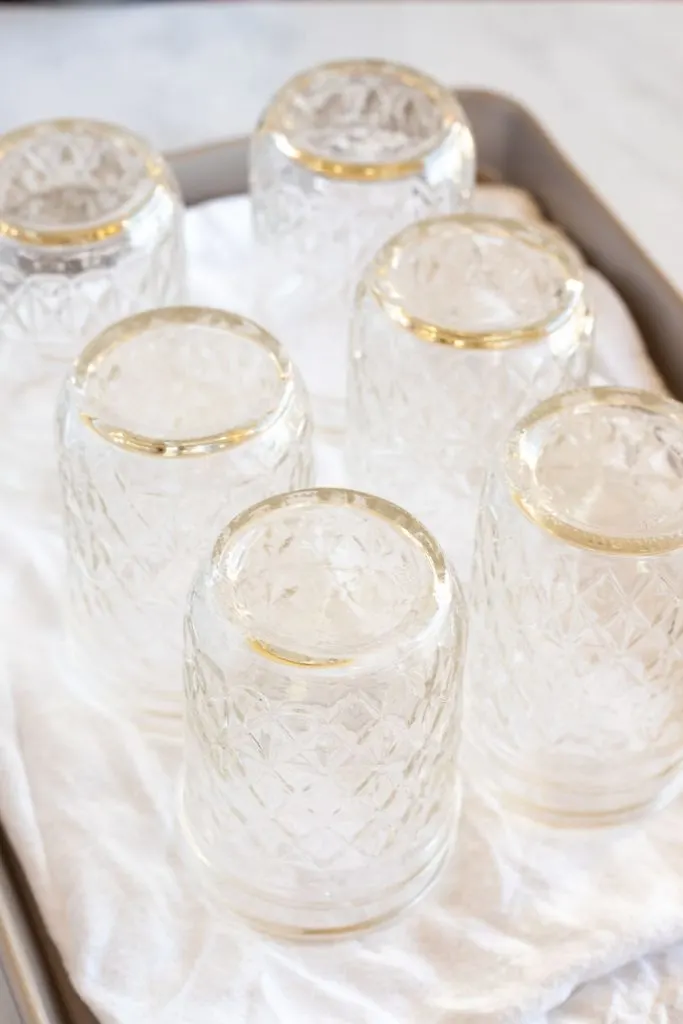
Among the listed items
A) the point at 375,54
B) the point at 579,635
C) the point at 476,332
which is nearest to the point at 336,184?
the point at 476,332

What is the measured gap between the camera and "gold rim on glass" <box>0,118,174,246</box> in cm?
60

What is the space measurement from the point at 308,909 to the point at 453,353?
0.65 feet

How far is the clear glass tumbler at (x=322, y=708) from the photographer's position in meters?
0.45

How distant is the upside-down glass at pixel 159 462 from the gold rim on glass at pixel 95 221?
73mm

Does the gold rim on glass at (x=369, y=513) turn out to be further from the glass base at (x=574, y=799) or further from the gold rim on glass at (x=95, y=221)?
the gold rim on glass at (x=95, y=221)

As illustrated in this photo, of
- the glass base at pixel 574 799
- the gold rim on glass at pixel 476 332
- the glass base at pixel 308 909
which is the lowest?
the glass base at pixel 308 909

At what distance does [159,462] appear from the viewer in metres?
0.51

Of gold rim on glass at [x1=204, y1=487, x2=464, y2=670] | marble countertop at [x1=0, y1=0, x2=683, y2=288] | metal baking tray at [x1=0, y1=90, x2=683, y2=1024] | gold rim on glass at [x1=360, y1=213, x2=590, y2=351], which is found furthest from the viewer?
marble countertop at [x1=0, y1=0, x2=683, y2=288]

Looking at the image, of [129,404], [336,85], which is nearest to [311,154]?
[336,85]

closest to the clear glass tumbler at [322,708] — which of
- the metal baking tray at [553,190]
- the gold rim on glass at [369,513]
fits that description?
the gold rim on glass at [369,513]

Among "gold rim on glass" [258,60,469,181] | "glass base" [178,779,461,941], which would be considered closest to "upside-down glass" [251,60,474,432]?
"gold rim on glass" [258,60,469,181]

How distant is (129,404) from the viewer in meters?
0.53

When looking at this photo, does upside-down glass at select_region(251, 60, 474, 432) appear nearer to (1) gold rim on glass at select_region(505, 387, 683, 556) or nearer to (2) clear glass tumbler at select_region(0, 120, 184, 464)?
(2) clear glass tumbler at select_region(0, 120, 184, 464)

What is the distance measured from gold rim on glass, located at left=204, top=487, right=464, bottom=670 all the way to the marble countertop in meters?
0.48
